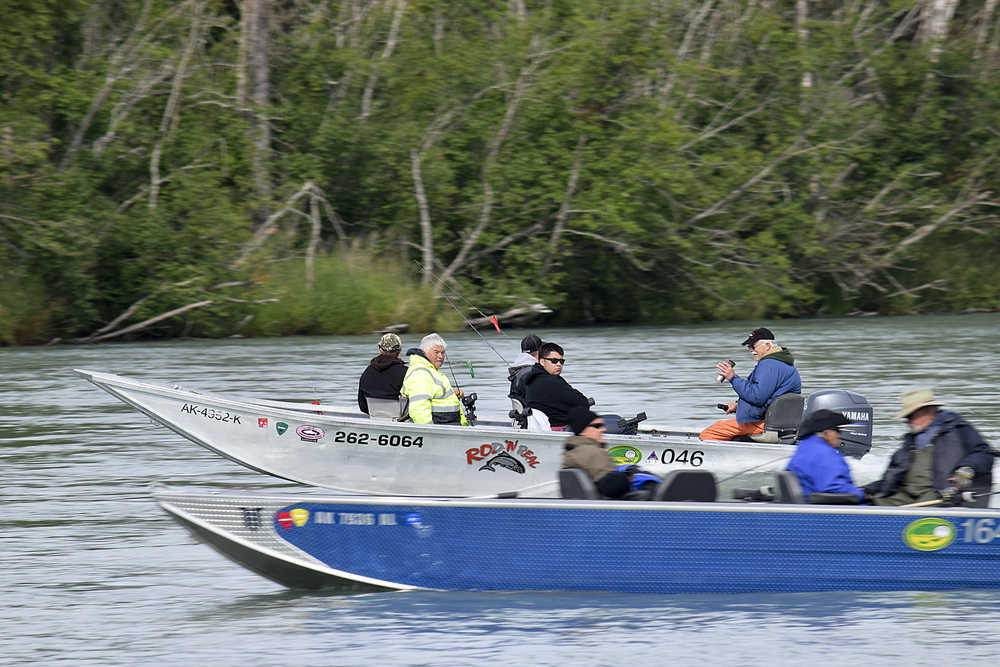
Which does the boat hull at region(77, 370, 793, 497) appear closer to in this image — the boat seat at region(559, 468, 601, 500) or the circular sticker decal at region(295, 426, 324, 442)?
the circular sticker decal at region(295, 426, 324, 442)

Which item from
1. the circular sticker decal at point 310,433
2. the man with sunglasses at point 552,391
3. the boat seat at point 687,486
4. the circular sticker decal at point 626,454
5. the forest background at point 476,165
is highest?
the forest background at point 476,165

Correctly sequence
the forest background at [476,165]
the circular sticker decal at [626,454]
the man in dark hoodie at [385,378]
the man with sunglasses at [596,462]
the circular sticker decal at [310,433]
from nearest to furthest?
1. the man with sunglasses at [596,462]
2. the circular sticker decal at [626,454]
3. the man in dark hoodie at [385,378]
4. the circular sticker decal at [310,433]
5. the forest background at [476,165]

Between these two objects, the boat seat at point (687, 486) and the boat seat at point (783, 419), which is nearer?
the boat seat at point (687, 486)

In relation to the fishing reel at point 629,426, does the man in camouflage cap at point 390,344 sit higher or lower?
higher

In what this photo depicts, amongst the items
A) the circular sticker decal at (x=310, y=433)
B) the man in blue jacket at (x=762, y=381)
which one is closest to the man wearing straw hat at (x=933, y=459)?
the man in blue jacket at (x=762, y=381)

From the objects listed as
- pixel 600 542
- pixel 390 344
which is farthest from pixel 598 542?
pixel 390 344

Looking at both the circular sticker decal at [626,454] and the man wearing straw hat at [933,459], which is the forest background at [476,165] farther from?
the man wearing straw hat at [933,459]

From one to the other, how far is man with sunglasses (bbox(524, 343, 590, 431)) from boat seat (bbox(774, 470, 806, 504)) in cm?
325

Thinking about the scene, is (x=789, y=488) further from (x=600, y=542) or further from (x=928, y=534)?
(x=600, y=542)

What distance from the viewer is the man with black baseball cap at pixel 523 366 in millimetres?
12555

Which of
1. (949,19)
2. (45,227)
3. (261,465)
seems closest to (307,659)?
(261,465)

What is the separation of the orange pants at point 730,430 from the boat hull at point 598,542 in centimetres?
396

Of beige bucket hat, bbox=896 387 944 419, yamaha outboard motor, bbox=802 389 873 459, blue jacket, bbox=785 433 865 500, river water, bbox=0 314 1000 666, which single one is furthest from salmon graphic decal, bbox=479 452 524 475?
beige bucket hat, bbox=896 387 944 419

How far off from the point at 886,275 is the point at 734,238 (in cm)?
458
